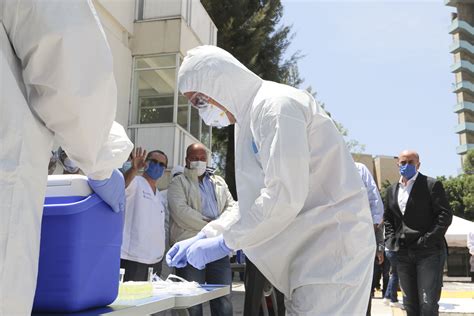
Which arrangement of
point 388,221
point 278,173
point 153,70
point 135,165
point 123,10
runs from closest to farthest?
point 278,173, point 135,165, point 388,221, point 123,10, point 153,70

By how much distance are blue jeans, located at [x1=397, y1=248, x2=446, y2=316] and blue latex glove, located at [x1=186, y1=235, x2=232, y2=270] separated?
2.66 m

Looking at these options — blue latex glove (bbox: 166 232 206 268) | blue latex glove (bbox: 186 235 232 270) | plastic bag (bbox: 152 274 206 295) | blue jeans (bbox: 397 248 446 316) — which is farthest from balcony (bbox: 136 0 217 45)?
plastic bag (bbox: 152 274 206 295)

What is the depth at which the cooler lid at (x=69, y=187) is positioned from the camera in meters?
1.45

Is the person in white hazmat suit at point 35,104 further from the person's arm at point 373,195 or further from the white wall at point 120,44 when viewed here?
the white wall at point 120,44

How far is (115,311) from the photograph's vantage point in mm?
1430

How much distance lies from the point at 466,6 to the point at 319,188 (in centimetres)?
5996

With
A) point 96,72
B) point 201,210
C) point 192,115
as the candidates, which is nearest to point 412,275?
point 201,210

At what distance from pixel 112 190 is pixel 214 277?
7.55 ft

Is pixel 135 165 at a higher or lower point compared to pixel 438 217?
higher

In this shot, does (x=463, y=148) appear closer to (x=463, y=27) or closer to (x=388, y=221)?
(x=463, y=27)

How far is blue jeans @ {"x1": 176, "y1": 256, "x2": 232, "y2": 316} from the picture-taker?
3.45 m

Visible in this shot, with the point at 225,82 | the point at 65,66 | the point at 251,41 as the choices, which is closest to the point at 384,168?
the point at 251,41

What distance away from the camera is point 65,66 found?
3.71 feet

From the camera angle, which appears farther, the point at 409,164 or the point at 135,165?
the point at 409,164
